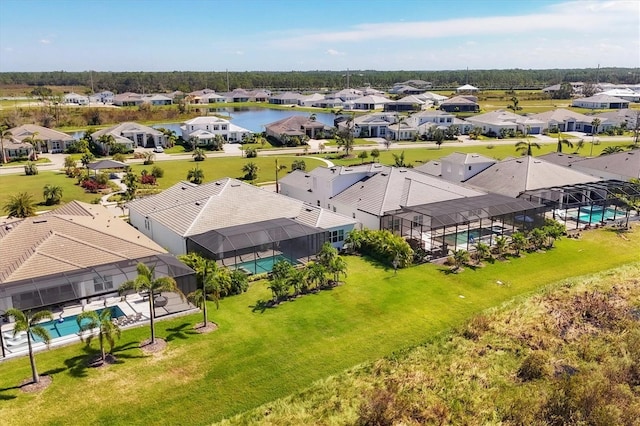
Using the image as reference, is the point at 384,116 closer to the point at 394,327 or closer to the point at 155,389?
the point at 394,327

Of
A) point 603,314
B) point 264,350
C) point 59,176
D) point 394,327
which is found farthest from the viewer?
point 59,176

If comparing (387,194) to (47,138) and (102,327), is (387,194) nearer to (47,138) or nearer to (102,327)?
(102,327)

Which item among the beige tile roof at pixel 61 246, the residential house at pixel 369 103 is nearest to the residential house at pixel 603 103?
the residential house at pixel 369 103

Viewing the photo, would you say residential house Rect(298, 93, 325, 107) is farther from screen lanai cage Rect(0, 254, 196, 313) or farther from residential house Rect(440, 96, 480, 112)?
screen lanai cage Rect(0, 254, 196, 313)

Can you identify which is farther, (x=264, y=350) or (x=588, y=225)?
(x=588, y=225)

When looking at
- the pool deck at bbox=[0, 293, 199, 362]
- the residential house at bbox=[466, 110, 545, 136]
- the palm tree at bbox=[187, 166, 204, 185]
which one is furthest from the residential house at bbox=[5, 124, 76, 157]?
the residential house at bbox=[466, 110, 545, 136]

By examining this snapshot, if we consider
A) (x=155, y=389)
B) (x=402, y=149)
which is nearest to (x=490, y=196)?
(x=155, y=389)
